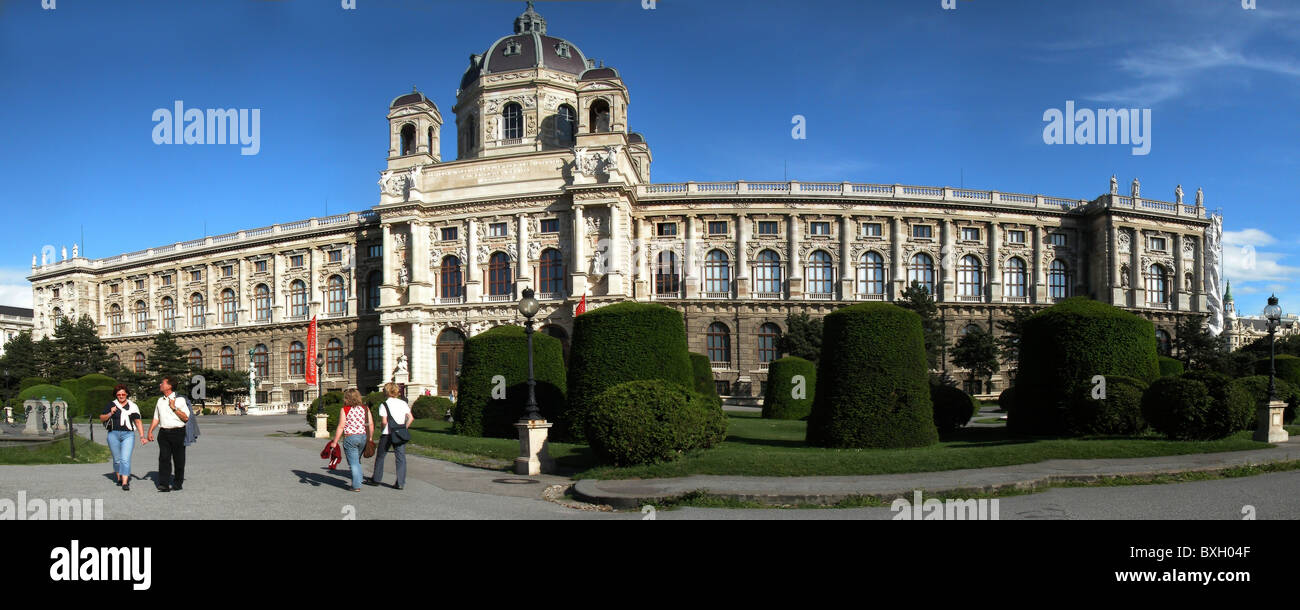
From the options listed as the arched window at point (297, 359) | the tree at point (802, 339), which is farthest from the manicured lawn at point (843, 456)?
the arched window at point (297, 359)

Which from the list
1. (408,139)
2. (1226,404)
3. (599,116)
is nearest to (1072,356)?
(1226,404)

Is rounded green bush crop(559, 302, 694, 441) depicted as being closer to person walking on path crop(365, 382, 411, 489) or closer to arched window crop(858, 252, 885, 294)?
→ person walking on path crop(365, 382, 411, 489)

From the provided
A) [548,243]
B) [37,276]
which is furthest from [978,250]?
[37,276]

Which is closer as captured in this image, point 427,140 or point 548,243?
point 548,243

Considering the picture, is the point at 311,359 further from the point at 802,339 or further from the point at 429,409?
the point at 802,339

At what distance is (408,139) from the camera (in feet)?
182

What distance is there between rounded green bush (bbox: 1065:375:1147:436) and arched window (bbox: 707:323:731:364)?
33.9 m

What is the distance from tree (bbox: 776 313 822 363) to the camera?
4369 centimetres

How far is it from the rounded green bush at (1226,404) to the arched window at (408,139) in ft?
165

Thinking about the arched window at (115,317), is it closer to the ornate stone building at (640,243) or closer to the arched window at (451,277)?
the ornate stone building at (640,243)
